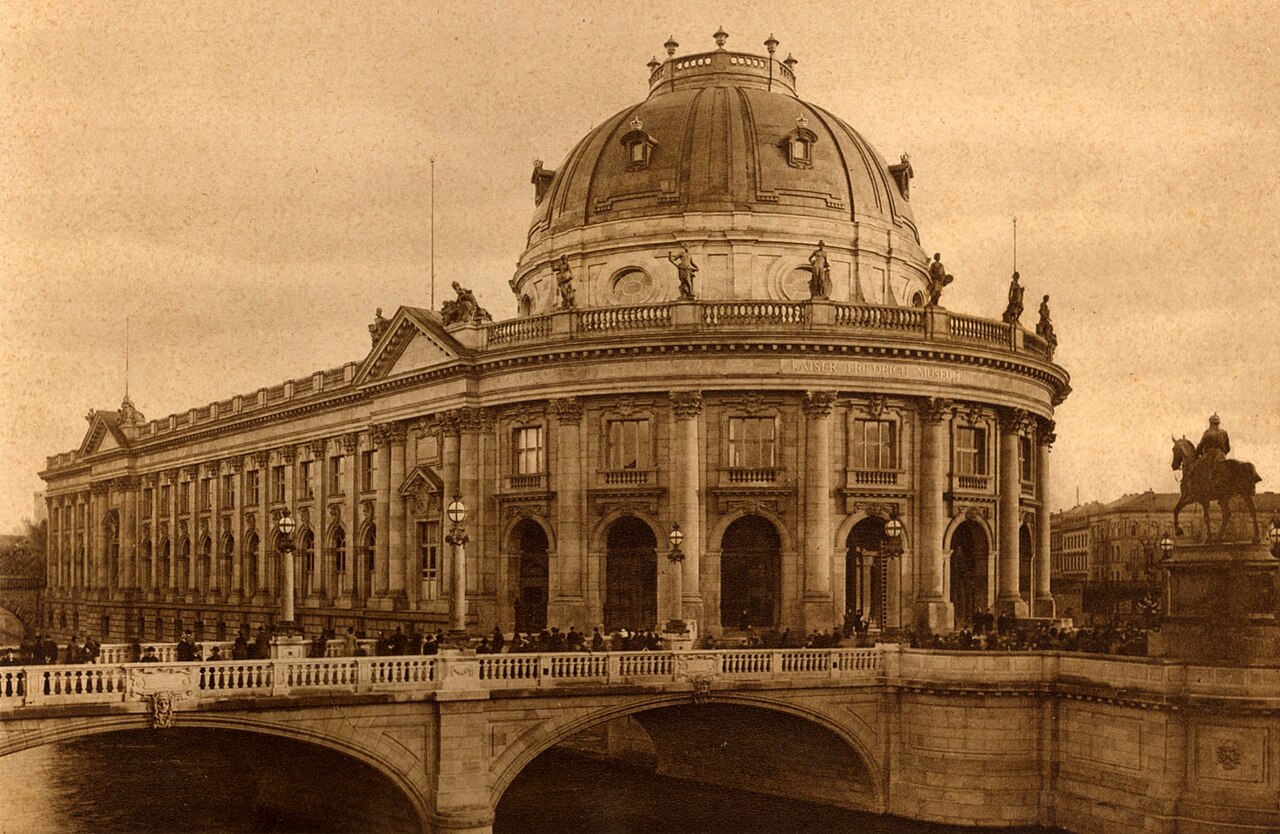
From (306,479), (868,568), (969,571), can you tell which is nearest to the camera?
(868,568)

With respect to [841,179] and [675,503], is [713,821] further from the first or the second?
[841,179]

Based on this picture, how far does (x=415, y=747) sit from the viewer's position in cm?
3450

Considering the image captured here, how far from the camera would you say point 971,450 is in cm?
5353

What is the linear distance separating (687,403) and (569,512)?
5784mm

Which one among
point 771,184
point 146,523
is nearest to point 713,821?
point 771,184

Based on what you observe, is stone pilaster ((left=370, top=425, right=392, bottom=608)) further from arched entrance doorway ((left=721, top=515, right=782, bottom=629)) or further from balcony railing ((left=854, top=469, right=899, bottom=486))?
balcony railing ((left=854, top=469, right=899, bottom=486))

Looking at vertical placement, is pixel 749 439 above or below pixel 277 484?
above

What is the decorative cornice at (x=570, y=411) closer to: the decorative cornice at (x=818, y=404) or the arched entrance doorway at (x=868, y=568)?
the decorative cornice at (x=818, y=404)

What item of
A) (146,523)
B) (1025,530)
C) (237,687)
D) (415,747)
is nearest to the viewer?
(237,687)

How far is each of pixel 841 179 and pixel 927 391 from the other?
12.0 meters

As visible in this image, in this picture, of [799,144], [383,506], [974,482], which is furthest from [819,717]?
[383,506]

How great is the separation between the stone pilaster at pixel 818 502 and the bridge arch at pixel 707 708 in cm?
872

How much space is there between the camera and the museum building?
167ft

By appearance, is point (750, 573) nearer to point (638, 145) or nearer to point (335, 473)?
point (638, 145)
